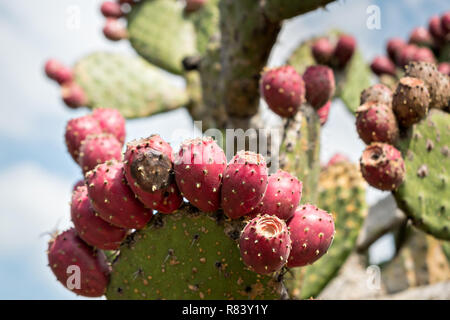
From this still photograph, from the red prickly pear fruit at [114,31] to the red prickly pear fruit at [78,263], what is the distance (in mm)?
2621

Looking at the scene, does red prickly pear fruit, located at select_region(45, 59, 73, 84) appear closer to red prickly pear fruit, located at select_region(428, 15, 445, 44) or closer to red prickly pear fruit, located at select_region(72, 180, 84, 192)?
red prickly pear fruit, located at select_region(72, 180, 84, 192)

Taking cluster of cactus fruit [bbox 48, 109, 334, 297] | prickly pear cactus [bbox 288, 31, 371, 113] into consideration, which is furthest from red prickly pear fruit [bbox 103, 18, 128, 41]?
cluster of cactus fruit [bbox 48, 109, 334, 297]

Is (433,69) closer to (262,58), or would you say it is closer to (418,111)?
(418,111)

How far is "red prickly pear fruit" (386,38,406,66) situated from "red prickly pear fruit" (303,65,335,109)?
2.58 metres

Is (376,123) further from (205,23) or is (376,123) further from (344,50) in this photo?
(205,23)

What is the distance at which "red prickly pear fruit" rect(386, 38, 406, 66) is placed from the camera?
173 inches

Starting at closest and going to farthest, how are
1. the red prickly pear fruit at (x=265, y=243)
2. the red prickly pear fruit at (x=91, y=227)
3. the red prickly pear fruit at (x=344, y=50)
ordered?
the red prickly pear fruit at (x=265, y=243)
the red prickly pear fruit at (x=91, y=227)
the red prickly pear fruit at (x=344, y=50)

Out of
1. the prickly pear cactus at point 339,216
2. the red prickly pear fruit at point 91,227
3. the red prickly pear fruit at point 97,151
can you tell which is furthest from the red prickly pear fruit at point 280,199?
the prickly pear cactus at point 339,216

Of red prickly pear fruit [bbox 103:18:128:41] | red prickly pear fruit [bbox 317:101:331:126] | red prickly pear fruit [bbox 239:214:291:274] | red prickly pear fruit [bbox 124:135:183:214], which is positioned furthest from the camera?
red prickly pear fruit [bbox 103:18:128:41]

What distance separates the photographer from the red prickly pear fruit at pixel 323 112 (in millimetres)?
2092

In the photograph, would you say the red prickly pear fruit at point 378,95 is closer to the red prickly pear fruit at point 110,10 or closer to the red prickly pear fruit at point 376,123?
the red prickly pear fruit at point 376,123

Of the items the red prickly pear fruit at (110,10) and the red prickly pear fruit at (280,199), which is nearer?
the red prickly pear fruit at (280,199)

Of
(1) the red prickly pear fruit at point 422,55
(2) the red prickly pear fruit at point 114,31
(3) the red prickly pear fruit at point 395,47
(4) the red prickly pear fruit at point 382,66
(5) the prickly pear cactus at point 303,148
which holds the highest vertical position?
(5) the prickly pear cactus at point 303,148

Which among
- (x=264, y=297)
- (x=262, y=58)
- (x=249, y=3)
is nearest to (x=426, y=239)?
(x=262, y=58)
